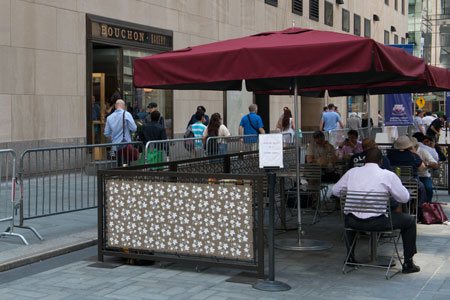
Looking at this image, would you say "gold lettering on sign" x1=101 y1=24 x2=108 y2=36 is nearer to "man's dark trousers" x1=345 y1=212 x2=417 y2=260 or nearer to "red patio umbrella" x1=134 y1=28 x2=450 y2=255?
"red patio umbrella" x1=134 y1=28 x2=450 y2=255

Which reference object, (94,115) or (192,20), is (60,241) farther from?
(192,20)

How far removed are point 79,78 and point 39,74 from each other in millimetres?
1382

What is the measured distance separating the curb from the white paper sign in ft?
10.7

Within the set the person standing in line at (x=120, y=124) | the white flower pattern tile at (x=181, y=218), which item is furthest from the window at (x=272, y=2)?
the white flower pattern tile at (x=181, y=218)

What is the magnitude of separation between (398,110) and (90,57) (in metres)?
9.04

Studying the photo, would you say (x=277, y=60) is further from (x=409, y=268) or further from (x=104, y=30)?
(x=104, y=30)

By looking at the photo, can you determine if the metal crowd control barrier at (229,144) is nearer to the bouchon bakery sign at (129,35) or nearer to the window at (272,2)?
the bouchon bakery sign at (129,35)

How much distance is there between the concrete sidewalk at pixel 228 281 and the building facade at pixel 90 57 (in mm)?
6968

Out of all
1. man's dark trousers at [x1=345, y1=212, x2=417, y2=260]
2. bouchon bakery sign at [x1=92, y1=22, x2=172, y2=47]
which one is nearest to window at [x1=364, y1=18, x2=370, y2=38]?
→ bouchon bakery sign at [x1=92, y1=22, x2=172, y2=47]

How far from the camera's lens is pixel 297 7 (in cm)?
2964

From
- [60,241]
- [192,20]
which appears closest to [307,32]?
[60,241]

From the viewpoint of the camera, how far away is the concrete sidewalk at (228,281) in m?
6.04

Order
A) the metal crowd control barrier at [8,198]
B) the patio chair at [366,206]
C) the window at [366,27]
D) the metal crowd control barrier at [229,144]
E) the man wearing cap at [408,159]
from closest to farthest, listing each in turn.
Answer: the patio chair at [366,206]
the metal crowd control barrier at [8,198]
the man wearing cap at [408,159]
the metal crowd control barrier at [229,144]
the window at [366,27]

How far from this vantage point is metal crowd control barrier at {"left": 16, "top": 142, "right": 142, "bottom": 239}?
8.80 meters
